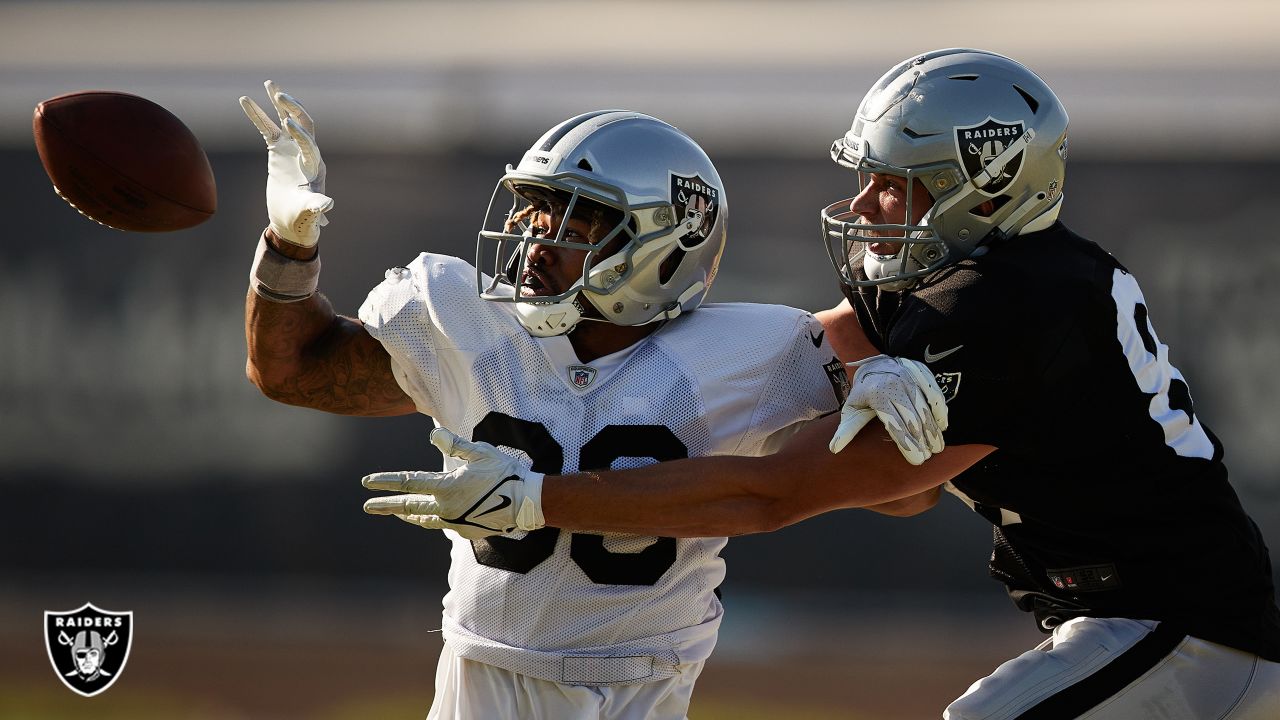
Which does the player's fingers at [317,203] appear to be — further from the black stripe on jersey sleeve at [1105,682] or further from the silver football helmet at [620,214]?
the black stripe on jersey sleeve at [1105,682]

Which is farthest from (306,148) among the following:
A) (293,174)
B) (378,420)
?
(378,420)

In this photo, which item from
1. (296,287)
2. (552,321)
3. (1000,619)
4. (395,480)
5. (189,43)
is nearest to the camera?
(395,480)

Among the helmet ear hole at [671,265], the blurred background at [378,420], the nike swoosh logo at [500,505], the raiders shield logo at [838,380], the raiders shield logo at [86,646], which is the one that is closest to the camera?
the nike swoosh logo at [500,505]

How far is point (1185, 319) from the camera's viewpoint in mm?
7168

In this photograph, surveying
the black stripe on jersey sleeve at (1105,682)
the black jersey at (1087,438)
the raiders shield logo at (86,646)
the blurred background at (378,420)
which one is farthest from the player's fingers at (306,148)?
the blurred background at (378,420)

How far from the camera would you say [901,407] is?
7.64 feet

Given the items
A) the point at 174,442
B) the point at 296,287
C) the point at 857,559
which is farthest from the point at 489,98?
the point at 296,287

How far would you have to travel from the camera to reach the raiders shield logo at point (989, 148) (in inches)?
105

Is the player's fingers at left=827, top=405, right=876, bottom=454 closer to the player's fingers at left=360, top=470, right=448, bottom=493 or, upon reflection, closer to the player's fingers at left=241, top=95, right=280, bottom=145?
the player's fingers at left=360, top=470, right=448, bottom=493

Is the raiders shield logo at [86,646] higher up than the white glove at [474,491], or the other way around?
the white glove at [474,491]

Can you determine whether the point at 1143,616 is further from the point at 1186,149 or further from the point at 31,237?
the point at 31,237

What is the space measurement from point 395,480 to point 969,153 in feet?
4.14

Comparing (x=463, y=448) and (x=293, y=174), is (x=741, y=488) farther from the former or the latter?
(x=293, y=174)

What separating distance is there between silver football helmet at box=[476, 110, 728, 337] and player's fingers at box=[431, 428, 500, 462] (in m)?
0.31
